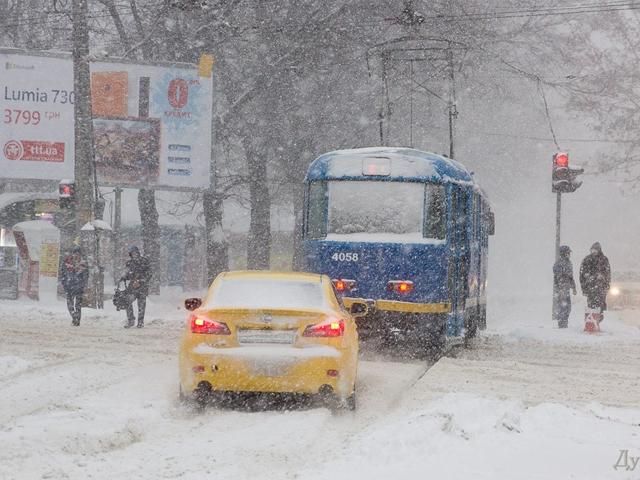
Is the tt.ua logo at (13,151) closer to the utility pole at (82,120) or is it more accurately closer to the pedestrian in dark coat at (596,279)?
the utility pole at (82,120)

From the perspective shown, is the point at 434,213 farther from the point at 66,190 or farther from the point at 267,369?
the point at 66,190

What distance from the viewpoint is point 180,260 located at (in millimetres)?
47656

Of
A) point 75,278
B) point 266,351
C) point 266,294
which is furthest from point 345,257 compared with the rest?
point 75,278

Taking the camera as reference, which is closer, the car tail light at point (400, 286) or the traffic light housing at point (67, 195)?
the car tail light at point (400, 286)

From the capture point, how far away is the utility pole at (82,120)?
89.5 feet

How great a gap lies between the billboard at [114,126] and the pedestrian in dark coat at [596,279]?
11.6 m

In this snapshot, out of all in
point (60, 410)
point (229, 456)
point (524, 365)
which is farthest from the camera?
point (524, 365)

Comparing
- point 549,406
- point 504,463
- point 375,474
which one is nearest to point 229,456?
point 375,474

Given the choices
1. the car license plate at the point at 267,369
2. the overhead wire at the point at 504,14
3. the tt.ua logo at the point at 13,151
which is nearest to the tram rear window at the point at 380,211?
the car license plate at the point at 267,369

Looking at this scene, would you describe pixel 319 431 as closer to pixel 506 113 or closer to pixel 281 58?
pixel 281 58

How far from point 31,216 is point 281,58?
833 cm

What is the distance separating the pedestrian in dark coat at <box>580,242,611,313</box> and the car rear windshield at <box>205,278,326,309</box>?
12.4 m

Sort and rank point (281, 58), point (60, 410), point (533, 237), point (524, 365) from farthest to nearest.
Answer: point (533, 237) → point (281, 58) → point (524, 365) → point (60, 410)

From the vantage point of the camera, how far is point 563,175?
1013 inches
